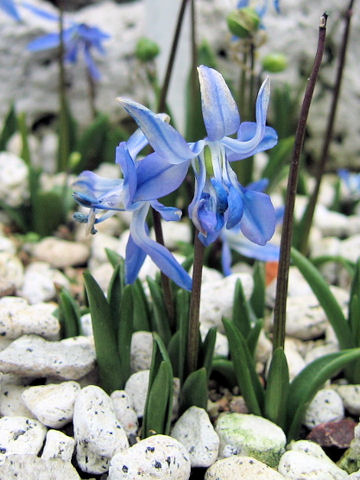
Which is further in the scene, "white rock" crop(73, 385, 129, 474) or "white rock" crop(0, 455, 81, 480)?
"white rock" crop(73, 385, 129, 474)

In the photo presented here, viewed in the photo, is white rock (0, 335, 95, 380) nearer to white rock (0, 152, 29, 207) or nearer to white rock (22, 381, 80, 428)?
white rock (22, 381, 80, 428)

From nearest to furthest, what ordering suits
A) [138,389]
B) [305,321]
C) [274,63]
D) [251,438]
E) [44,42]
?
[251,438], [138,389], [305,321], [274,63], [44,42]

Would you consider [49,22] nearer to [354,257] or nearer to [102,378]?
[354,257]

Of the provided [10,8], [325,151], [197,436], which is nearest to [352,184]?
[325,151]

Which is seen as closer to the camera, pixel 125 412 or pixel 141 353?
pixel 125 412

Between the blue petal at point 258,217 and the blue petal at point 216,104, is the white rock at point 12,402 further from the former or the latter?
the blue petal at point 216,104

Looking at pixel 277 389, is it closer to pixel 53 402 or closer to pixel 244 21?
pixel 53 402

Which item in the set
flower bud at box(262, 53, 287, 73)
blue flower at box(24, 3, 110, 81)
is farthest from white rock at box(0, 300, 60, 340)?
blue flower at box(24, 3, 110, 81)
